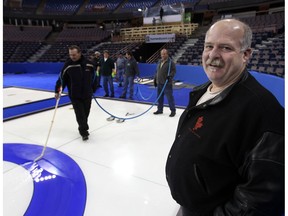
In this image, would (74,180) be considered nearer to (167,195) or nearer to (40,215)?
(40,215)

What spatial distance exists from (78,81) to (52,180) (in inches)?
62.6

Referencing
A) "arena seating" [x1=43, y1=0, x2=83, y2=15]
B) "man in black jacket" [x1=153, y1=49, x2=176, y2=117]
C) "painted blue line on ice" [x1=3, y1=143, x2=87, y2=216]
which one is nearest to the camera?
"painted blue line on ice" [x1=3, y1=143, x2=87, y2=216]

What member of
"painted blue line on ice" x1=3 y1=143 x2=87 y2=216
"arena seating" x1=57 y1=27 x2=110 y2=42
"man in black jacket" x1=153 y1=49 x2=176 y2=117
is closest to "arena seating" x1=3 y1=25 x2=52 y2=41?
"arena seating" x1=57 y1=27 x2=110 y2=42

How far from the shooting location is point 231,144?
3.01ft

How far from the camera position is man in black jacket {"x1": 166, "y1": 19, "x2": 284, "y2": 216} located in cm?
87

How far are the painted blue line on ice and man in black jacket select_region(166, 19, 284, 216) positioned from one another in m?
1.46

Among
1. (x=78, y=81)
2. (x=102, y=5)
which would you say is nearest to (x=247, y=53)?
(x=78, y=81)

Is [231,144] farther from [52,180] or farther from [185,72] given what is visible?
[185,72]

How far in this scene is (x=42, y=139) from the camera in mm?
3871

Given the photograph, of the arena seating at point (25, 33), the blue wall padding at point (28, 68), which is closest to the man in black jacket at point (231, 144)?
the blue wall padding at point (28, 68)

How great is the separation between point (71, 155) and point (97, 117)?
6.04 ft

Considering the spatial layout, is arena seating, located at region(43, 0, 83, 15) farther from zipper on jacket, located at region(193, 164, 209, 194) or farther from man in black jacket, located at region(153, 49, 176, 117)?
zipper on jacket, located at region(193, 164, 209, 194)

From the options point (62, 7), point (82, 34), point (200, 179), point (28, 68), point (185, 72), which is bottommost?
point (200, 179)

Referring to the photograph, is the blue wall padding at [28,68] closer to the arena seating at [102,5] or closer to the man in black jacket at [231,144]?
the arena seating at [102,5]
